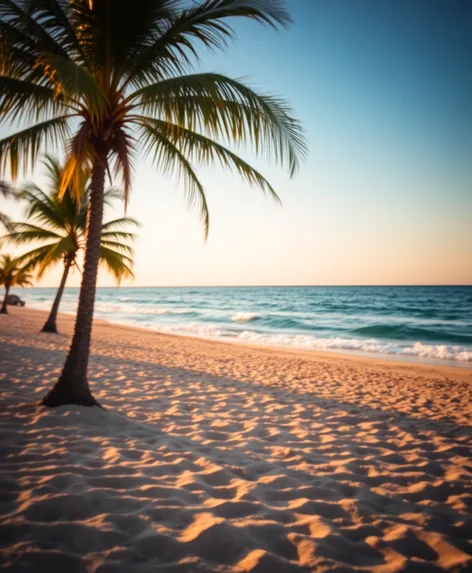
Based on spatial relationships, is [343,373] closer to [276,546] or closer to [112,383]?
[112,383]

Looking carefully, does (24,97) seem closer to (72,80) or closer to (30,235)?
(72,80)

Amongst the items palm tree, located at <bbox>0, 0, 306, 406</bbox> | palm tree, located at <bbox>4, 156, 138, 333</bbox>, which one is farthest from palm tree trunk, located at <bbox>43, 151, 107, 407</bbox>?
palm tree, located at <bbox>4, 156, 138, 333</bbox>

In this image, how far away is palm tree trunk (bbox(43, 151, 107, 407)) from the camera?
3977mm

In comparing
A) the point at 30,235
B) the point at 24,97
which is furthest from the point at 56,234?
the point at 24,97

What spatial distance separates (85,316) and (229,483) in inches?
109

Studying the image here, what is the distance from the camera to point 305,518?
226 centimetres

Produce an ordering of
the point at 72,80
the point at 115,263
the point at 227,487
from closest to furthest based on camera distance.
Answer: the point at 227,487
the point at 72,80
the point at 115,263

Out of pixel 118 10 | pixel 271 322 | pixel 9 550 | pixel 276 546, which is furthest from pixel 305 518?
pixel 271 322

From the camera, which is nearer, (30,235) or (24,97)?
(24,97)

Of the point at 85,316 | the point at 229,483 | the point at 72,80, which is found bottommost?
the point at 229,483

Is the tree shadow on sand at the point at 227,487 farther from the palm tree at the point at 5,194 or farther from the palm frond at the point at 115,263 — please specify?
the palm tree at the point at 5,194

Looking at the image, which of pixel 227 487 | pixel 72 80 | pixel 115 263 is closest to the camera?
pixel 227 487

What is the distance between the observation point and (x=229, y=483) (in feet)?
8.76

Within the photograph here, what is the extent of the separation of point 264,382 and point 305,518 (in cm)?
453
